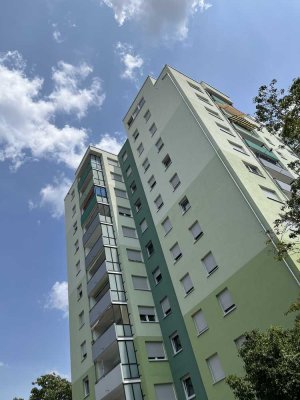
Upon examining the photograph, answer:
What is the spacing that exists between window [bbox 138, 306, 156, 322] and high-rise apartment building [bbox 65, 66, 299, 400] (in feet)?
0.24

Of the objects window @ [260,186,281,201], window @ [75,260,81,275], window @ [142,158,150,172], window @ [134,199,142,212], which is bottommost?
window @ [260,186,281,201]

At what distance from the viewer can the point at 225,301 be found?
19094 mm

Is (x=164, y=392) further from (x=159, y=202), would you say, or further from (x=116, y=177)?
(x=116, y=177)

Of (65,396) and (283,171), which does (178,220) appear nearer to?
(283,171)

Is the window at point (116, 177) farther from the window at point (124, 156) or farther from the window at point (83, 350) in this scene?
the window at point (83, 350)

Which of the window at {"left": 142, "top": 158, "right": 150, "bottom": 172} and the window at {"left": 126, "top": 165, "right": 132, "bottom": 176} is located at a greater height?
the window at {"left": 126, "top": 165, "right": 132, "bottom": 176}

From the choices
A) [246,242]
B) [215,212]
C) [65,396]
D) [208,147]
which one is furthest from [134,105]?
[65,396]

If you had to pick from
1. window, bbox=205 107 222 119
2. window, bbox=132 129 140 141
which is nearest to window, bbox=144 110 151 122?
window, bbox=132 129 140 141

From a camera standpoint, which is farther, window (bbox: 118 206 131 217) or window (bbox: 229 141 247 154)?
window (bbox: 118 206 131 217)

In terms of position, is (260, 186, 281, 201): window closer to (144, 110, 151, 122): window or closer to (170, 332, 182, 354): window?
(170, 332, 182, 354): window

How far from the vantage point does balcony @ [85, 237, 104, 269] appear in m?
28.8

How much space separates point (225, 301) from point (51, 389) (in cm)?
2688

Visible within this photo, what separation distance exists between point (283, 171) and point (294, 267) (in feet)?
45.5

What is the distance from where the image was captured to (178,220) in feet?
79.9
